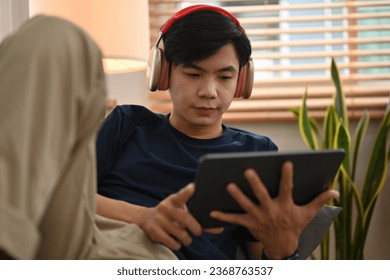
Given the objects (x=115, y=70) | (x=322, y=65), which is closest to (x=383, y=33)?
(x=322, y=65)

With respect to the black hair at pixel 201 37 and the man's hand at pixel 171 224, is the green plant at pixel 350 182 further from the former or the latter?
the man's hand at pixel 171 224

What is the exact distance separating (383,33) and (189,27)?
1.56m

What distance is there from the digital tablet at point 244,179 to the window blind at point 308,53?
61.5 inches

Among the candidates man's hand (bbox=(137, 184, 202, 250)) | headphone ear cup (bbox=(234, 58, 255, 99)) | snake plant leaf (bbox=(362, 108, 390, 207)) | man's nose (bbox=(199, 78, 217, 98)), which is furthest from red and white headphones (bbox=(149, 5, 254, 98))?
snake plant leaf (bbox=(362, 108, 390, 207))

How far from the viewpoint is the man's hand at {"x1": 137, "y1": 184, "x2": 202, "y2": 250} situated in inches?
40.2

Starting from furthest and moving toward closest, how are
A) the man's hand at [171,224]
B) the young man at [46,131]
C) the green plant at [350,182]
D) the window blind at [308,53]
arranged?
1. the window blind at [308,53]
2. the green plant at [350,182]
3. the man's hand at [171,224]
4. the young man at [46,131]

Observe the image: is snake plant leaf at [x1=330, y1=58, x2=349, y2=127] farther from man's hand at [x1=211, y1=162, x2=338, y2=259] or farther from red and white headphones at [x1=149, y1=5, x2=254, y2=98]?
man's hand at [x1=211, y1=162, x2=338, y2=259]

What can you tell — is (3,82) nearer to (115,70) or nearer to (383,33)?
(115,70)

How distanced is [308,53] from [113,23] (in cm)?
98

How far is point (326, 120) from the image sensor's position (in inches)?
94.5

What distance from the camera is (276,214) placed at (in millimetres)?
1027

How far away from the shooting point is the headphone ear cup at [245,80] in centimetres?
147

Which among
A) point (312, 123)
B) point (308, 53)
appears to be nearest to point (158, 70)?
point (312, 123)

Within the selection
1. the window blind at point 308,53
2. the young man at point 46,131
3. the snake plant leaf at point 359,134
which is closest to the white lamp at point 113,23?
the window blind at point 308,53
